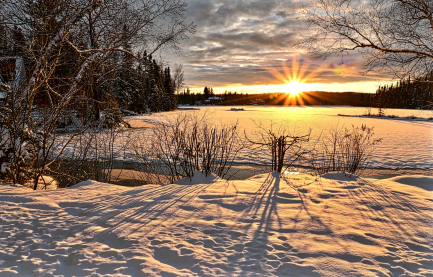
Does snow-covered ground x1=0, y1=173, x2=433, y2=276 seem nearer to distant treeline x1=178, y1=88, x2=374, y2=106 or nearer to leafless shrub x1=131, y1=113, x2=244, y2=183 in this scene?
leafless shrub x1=131, y1=113, x2=244, y2=183

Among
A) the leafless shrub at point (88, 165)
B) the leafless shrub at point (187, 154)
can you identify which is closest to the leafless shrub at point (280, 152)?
the leafless shrub at point (187, 154)

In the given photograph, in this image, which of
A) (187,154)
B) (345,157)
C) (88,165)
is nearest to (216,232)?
(187,154)

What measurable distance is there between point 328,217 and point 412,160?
28.2 ft

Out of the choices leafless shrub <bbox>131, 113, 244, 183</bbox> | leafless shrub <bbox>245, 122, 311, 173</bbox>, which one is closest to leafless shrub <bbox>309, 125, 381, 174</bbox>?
leafless shrub <bbox>245, 122, 311, 173</bbox>

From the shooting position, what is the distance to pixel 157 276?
7.68ft

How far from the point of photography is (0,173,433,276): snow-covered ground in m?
2.48

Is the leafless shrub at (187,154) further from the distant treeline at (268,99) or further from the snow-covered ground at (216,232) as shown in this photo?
the distant treeline at (268,99)

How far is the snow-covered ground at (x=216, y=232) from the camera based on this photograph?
2482mm

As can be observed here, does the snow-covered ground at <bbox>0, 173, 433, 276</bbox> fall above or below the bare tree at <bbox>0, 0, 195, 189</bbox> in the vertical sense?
below

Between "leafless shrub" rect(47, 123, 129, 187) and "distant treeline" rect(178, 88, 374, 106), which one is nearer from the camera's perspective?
"leafless shrub" rect(47, 123, 129, 187)

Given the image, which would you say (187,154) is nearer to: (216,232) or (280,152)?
(280,152)

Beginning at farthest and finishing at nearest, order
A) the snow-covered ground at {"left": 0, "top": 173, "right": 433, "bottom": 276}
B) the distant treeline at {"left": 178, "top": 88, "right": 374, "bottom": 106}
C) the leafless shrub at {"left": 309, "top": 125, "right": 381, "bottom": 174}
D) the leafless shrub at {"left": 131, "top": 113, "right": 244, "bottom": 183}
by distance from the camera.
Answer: the distant treeline at {"left": 178, "top": 88, "right": 374, "bottom": 106} < the leafless shrub at {"left": 309, "top": 125, "right": 381, "bottom": 174} < the leafless shrub at {"left": 131, "top": 113, "right": 244, "bottom": 183} < the snow-covered ground at {"left": 0, "top": 173, "right": 433, "bottom": 276}

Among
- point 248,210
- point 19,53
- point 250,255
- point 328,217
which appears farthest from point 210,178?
point 19,53

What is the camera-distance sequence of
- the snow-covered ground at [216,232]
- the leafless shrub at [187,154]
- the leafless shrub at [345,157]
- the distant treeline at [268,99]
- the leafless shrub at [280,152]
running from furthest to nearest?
the distant treeline at [268,99], the leafless shrub at [345,157], the leafless shrub at [280,152], the leafless shrub at [187,154], the snow-covered ground at [216,232]
